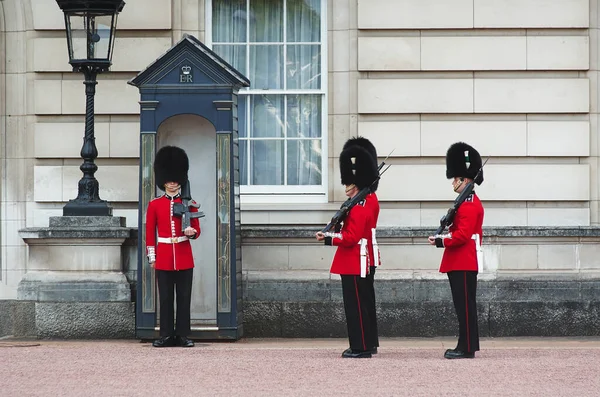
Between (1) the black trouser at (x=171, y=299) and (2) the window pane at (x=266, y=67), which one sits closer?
(1) the black trouser at (x=171, y=299)

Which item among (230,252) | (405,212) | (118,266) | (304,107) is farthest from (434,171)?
(118,266)

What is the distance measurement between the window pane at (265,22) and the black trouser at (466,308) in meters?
3.43

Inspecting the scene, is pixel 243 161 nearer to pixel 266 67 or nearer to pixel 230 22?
pixel 266 67

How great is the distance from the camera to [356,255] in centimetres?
1020

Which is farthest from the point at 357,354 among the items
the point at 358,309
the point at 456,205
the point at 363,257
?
the point at 456,205

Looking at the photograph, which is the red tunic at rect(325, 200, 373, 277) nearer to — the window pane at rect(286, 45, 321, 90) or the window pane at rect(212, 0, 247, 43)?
the window pane at rect(286, 45, 321, 90)

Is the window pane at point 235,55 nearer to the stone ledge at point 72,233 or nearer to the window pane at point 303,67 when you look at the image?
the window pane at point 303,67

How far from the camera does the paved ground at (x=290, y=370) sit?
8.44m

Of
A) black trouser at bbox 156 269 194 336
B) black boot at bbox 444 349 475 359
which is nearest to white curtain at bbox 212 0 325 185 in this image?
black trouser at bbox 156 269 194 336

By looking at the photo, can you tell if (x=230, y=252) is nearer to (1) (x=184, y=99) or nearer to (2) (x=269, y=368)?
(1) (x=184, y=99)

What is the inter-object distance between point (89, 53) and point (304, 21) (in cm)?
203

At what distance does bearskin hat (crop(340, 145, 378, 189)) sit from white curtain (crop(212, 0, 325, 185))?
222 centimetres

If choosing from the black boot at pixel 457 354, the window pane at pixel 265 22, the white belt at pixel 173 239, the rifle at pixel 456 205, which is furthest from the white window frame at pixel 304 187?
the black boot at pixel 457 354

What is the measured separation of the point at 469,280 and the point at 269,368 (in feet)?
5.52
